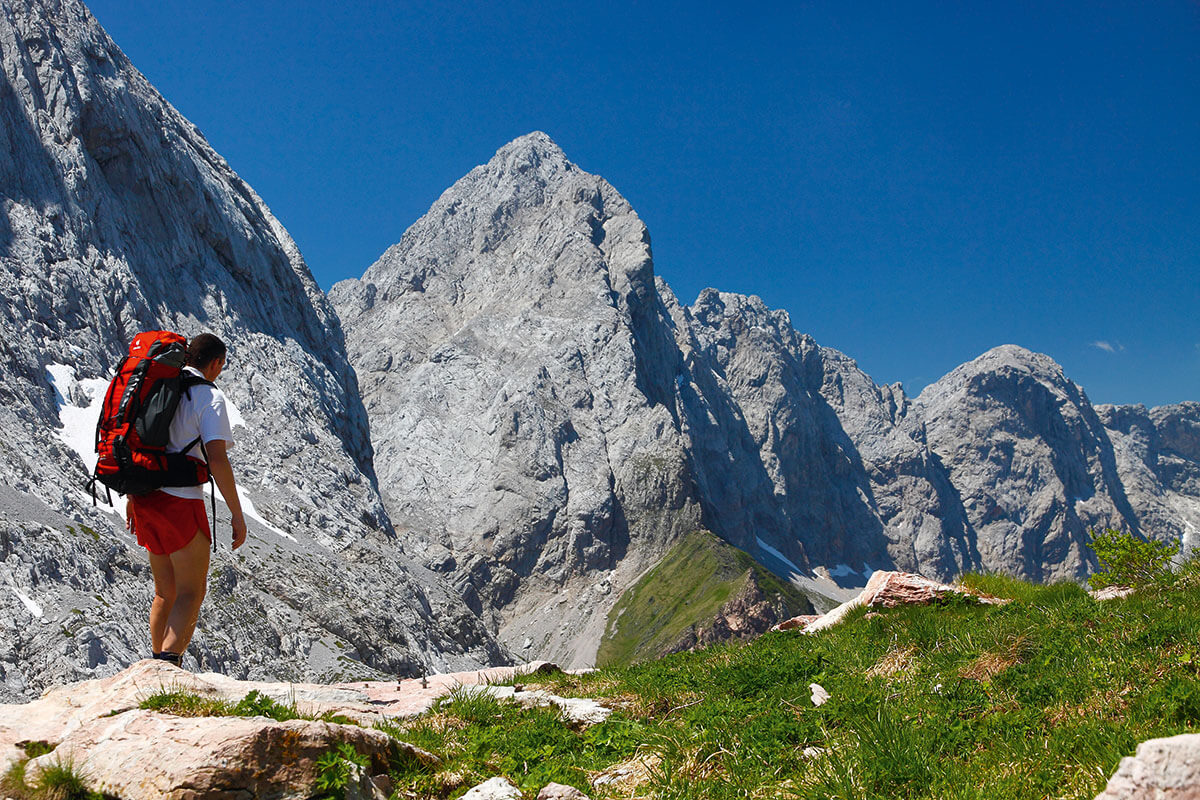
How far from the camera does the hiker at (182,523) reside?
26.2 feet

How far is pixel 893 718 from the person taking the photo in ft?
22.4

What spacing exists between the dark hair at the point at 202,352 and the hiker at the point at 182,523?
52cm

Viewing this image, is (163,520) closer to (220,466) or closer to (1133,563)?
(220,466)

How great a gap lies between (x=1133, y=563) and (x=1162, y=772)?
10481mm

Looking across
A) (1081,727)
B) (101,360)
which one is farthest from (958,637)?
(101,360)

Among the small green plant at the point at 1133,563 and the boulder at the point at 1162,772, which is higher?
the small green plant at the point at 1133,563

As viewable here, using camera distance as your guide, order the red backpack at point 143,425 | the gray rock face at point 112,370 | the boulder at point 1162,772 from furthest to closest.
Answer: the gray rock face at point 112,370 < the red backpack at point 143,425 < the boulder at point 1162,772

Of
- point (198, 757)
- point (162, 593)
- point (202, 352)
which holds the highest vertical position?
point (202, 352)

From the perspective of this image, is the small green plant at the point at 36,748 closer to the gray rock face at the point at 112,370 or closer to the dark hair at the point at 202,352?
the dark hair at the point at 202,352

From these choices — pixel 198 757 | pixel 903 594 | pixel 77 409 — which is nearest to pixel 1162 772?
pixel 198 757

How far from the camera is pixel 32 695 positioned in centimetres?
4009

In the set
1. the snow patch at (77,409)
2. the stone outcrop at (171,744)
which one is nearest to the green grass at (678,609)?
the snow patch at (77,409)

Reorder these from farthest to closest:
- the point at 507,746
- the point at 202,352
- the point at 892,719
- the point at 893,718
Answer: the point at 202,352
the point at 507,746
the point at 893,718
the point at 892,719

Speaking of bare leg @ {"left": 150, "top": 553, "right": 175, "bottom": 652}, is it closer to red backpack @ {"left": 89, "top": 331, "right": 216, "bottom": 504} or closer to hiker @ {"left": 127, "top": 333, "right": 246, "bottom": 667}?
hiker @ {"left": 127, "top": 333, "right": 246, "bottom": 667}
